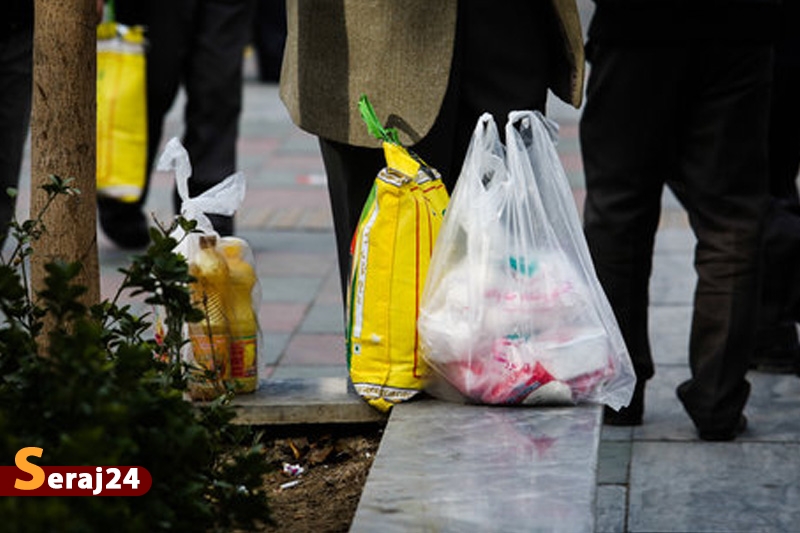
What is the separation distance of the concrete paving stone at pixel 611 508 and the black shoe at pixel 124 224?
3.21m

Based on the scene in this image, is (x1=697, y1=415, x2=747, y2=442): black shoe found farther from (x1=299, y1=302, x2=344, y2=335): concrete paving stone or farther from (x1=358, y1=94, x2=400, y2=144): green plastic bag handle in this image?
(x1=299, y1=302, x2=344, y2=335): concrete paving stone

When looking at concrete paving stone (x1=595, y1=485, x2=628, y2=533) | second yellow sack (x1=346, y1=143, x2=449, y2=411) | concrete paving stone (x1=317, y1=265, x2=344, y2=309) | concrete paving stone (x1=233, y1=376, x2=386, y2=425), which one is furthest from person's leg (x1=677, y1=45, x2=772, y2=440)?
concrete paving stone (x1=317, y1=265, x2=344, y2=309)

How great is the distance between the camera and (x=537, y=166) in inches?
131

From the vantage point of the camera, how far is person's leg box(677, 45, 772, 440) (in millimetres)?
4312

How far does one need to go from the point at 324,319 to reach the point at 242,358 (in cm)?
255

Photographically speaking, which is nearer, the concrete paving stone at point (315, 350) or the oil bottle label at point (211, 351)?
the oil bottle label at point (211, 351)

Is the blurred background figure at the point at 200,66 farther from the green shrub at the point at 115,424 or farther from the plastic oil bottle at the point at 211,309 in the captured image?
the green shrub at the point at 115,424

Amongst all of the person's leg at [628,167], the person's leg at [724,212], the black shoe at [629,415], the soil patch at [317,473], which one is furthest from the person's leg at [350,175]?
the black shoe at [629,415]

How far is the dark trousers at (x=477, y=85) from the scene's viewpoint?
3621 mm

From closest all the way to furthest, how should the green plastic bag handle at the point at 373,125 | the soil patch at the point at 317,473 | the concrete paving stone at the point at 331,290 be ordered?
the soil patch at the point at 317,473, the green plastic bag handle at the point at 373,125, the concrete paving stone at the point at 331,290

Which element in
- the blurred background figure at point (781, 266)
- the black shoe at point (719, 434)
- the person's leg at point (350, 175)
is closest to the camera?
the person's leg at point (350, 175)

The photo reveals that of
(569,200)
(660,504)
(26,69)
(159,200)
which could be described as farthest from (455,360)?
(159,200)

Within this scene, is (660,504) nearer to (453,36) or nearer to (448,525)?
(453,36)

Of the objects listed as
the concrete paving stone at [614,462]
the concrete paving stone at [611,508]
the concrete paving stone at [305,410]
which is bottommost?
the concrete paving stone at [614,462]
